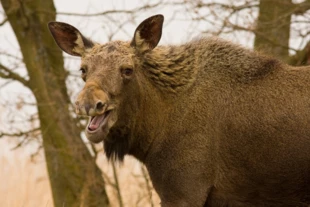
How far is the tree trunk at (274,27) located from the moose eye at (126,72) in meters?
3.46

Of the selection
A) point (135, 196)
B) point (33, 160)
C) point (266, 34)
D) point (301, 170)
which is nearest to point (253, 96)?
point (301, 170)

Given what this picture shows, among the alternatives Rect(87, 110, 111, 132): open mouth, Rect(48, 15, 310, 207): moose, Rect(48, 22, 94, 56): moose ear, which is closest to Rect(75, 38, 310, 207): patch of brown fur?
Rect(48, 15, 310, 207): moose

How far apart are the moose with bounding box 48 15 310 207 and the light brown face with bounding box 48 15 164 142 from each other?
0.04 ft

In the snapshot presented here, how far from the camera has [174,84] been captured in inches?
318

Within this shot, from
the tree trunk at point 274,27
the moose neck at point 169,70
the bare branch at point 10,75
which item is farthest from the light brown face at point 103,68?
the bare branch at point 10,75

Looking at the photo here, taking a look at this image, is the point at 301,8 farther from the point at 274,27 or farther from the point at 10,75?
the point at 10,75

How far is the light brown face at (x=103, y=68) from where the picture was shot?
7.25m

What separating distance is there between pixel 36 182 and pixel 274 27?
5.32 metres

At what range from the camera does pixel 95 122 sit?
7.39m

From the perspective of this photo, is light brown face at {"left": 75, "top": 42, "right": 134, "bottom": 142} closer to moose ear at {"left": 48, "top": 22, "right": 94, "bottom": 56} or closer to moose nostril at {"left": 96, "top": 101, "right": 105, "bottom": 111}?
moose nostril at {"left": 96, "top": 101, "right": 105, "bottom": 111}

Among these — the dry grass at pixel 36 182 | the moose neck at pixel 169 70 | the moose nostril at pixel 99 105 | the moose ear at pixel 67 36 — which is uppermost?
the moose ear at pixel 67 36

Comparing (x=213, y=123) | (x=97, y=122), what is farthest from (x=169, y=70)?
(x=97, y=122)

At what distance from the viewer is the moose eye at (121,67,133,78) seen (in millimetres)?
7703

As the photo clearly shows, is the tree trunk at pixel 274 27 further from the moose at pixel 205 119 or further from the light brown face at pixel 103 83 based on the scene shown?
the light brown face at pixel 103 83
